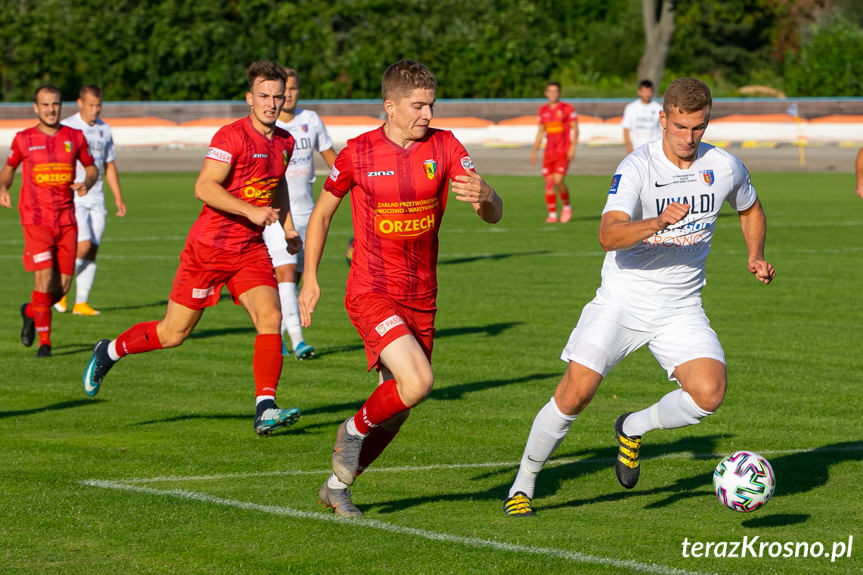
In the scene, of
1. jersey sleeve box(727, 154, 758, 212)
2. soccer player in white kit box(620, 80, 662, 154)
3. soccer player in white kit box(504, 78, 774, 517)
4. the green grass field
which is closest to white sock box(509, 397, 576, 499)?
soccer player in white kit box(504, 78, 774, 517)

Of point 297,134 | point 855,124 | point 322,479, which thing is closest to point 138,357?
point 297,134

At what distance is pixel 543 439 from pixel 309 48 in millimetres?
47980

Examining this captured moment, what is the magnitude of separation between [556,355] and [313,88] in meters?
41.6

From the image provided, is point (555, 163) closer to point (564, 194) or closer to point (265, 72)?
point (564, 194)

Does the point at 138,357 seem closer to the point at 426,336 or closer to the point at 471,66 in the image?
the point at 426,336

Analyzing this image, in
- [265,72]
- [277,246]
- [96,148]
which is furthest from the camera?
[96,148]

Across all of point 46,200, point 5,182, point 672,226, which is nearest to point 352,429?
point 672,226

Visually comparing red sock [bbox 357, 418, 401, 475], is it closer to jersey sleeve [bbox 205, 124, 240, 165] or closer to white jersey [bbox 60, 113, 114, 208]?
jersey sleeve [bbox 205, 124, 240, 165]

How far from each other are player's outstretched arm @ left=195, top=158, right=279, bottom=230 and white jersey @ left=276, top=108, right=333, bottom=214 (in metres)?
3.53

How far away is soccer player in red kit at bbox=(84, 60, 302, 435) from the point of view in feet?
28.9

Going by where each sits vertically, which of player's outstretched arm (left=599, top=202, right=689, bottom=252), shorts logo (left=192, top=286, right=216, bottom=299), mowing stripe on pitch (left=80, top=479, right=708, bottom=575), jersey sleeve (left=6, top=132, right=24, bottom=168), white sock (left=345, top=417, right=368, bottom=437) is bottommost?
mowing stripe on pitch (left=80, top=479, right=708, bottom=575)

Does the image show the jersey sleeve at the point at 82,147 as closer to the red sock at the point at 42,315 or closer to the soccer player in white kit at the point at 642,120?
the red sock at the point at 42,315

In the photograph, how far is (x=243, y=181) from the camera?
900 centimetres

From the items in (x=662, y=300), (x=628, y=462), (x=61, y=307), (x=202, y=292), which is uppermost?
(x=662, y=300)
